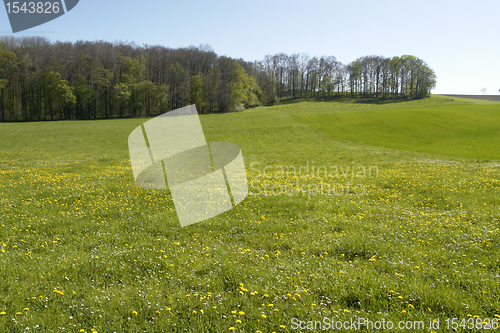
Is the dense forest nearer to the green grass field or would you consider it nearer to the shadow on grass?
the shadow on grass

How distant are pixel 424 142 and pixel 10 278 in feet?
149

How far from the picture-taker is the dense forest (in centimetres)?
7281

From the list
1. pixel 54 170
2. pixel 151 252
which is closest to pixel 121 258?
pixel 151 252

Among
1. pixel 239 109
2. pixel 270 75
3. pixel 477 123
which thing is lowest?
pixel 477 123

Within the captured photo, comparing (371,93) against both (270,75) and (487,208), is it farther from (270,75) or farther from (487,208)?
(487,208)

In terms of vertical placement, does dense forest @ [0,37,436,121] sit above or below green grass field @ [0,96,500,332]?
above

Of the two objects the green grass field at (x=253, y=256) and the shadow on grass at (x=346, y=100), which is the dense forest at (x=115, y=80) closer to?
the shadow on grass at (x=346, y=100)

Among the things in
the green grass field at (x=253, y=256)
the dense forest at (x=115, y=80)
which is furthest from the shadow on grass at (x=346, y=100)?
the green grass field at (x=253, y=256)

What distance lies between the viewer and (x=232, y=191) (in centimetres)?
1400

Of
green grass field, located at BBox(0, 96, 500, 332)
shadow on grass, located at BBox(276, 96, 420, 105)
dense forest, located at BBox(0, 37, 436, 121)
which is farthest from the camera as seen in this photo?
shadow on grass, located at BBox(276, 96, 420, 105)

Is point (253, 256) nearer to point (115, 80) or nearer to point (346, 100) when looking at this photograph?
point (115, 80)

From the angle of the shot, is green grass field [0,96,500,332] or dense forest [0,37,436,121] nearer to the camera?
green grass field [0,96,500,332]

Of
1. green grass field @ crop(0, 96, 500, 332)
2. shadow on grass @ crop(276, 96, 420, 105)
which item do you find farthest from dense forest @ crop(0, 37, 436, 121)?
green grass field @ crop(0, 96, 500, 332)

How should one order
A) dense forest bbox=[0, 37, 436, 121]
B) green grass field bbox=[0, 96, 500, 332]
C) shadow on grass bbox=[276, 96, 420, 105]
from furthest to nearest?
shadow on grass bbox=[276, 96, 420, 105]
dense forest bbox=[0, 37, 436, 121]
green grass field bbox=[0, 96, 500, 332]
